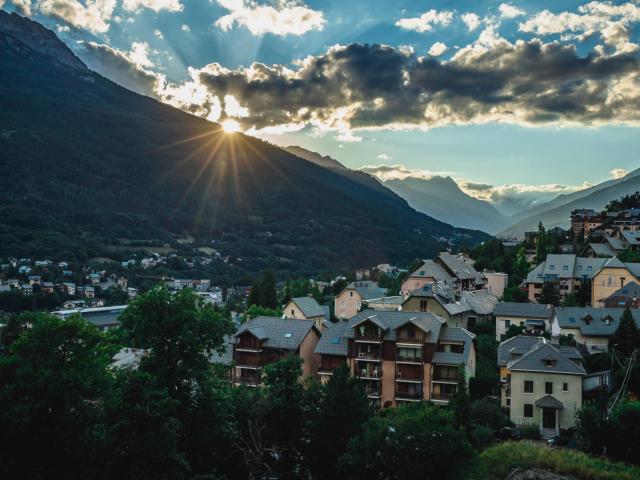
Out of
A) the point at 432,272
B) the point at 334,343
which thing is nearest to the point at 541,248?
the point at 432,272

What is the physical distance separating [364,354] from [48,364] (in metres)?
28.7

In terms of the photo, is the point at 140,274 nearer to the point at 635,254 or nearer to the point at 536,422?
the point at 635,254

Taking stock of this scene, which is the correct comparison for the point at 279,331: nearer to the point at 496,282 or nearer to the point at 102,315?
the point at 496,282

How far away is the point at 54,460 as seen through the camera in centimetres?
2259

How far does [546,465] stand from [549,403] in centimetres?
1876

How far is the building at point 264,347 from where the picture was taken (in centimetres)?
5175

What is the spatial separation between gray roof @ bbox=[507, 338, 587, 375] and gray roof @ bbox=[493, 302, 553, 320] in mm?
16673

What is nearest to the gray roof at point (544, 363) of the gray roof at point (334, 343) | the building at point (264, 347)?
the gray roof at point (334, 343)

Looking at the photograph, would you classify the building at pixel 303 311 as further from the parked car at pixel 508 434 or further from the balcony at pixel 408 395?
the parked car at pixel 508 434

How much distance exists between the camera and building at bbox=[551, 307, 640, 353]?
164 ft

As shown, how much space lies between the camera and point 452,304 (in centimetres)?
5922

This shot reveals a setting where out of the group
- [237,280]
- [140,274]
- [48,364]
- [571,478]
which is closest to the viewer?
[571,478]

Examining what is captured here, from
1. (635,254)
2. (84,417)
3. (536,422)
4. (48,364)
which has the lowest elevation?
(536,422)

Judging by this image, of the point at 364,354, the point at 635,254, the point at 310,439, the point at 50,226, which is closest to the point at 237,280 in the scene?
the point at 50,226
